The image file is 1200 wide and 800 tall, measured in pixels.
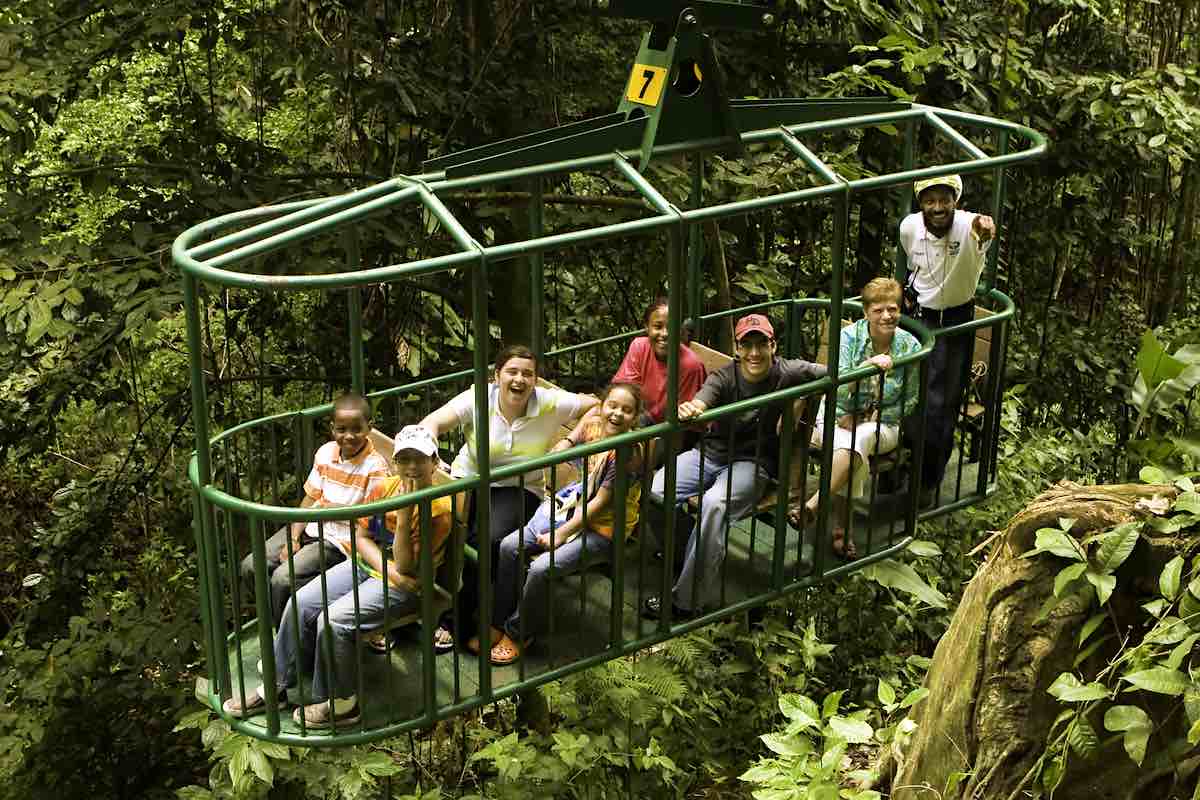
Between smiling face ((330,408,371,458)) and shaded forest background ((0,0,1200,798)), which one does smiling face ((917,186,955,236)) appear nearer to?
shaded forest background ((0,0,1200,798))

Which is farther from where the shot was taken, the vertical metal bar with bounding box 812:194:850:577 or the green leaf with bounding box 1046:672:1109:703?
the vertical metal bar with bounding box 812:194:850:577

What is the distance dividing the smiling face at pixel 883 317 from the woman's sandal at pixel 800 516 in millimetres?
669

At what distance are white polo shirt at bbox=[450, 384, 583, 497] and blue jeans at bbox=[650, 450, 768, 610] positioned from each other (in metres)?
0.39

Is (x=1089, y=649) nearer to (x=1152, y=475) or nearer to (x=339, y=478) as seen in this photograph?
(x=1152, y=475)

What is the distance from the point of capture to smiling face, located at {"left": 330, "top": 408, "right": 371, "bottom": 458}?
4176mm

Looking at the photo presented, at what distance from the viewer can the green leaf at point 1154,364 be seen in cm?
552

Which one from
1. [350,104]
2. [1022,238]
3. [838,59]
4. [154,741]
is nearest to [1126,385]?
[1022,238]

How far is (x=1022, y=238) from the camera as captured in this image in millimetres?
9320

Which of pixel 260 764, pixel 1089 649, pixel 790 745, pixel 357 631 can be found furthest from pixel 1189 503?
pixel 260 764

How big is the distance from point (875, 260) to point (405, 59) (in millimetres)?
3154

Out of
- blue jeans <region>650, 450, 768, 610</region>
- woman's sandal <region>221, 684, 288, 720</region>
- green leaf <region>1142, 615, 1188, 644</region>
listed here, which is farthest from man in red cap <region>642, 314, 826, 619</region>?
green leaf <region>1142, 615, 1188, 644</region>

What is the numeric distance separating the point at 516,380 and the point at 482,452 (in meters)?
0.51

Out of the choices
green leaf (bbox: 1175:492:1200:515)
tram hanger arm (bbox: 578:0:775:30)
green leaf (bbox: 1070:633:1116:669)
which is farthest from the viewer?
tram hanger arm (bbox: 578:0:775:30)

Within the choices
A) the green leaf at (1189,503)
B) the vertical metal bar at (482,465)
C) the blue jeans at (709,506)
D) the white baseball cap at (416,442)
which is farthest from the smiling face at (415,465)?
the green leaf at (1189,503)
